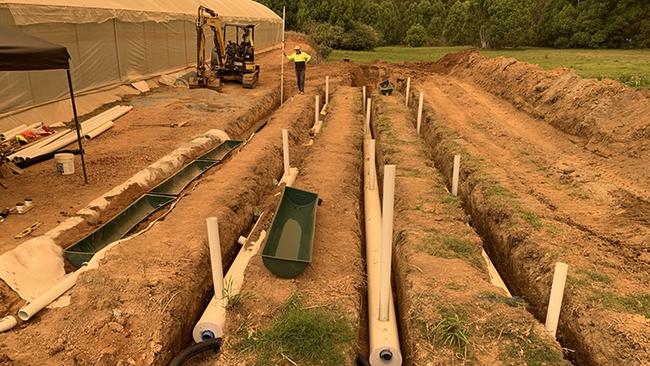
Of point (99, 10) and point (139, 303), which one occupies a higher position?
point (99, 10)

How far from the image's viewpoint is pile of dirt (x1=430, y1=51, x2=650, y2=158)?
1174 centimetres

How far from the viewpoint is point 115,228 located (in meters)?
8.02

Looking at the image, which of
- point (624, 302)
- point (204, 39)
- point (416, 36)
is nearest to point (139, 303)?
point (624, 302)

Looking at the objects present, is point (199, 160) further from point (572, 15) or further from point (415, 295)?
point (572, 15)

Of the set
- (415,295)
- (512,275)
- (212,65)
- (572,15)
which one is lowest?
(512,275)

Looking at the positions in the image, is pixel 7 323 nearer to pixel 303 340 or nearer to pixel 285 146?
pixel 303 340

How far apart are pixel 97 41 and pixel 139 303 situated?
14687mm

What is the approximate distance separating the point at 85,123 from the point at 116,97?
164 inches

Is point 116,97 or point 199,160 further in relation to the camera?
point 116,97

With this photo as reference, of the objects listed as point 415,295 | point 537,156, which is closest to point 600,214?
point 537,156

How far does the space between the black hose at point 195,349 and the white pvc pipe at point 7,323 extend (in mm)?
1835

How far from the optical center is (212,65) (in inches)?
862

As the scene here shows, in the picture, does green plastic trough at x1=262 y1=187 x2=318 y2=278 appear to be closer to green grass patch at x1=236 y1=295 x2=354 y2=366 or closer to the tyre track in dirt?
the tyre track in dirt

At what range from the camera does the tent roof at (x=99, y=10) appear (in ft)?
43.8
